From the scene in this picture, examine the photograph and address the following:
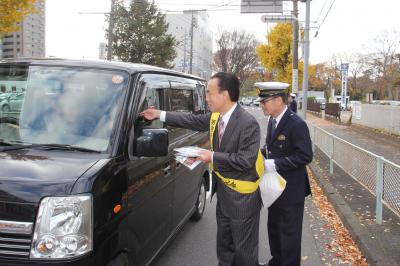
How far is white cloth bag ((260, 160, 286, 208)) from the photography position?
3.43 meters

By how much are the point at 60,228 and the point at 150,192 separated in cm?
113

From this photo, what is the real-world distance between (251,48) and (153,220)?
61.9 m

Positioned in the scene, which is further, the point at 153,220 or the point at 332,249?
the point at 332,249

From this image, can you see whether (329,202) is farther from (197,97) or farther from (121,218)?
(121,218)

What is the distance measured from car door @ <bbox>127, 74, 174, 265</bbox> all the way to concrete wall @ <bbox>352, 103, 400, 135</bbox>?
17.3m

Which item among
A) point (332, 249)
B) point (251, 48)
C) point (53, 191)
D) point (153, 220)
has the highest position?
point (251, 48)

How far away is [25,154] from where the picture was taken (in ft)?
9.32

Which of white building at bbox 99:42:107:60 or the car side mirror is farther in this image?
white building at bbox 99:42:107:60

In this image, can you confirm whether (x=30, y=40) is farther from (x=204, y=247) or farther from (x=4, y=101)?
(x=4, y=101)

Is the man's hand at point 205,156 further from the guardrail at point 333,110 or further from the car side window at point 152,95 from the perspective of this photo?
the guardrail at point 333,110

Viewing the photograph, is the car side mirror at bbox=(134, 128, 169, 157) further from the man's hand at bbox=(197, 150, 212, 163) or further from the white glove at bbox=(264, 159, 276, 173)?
the white glove at bbox=(264, 159, 276, 173)

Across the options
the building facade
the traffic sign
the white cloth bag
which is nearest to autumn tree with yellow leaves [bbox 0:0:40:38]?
the traffic sign

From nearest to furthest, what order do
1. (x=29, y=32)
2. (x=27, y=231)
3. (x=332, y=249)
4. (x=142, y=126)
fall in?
(x=27, y=231)
(x=142, y=126)
(x=332, y=249)
(x=29, y=32)

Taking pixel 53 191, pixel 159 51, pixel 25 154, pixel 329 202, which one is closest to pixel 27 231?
pixel 53 191
